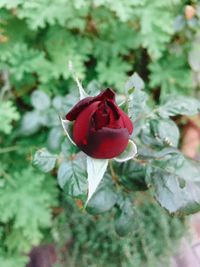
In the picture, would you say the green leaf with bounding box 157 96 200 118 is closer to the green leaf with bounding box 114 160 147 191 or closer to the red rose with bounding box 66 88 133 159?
the green leaf with bounding box 114 160 147 191

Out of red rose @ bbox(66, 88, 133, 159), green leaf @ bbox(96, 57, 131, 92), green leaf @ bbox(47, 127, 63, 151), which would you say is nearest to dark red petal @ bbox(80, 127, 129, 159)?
red rose @ bbox(66, 88, 133, 159)

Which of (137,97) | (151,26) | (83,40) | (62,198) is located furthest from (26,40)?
(137,97)

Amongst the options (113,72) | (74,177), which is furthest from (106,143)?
(113,72)

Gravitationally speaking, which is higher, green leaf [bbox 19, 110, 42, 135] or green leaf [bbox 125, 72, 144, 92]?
green leaf [bbox 125, 72, 144, 92]

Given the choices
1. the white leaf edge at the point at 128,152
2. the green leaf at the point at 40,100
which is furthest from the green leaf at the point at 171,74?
→ the white leaf edge at the point at 128,152

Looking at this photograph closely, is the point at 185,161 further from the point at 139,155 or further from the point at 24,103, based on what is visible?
the point at 24,103

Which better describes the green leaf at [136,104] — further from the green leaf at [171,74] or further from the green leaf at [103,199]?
the green leaf at [171,74]
